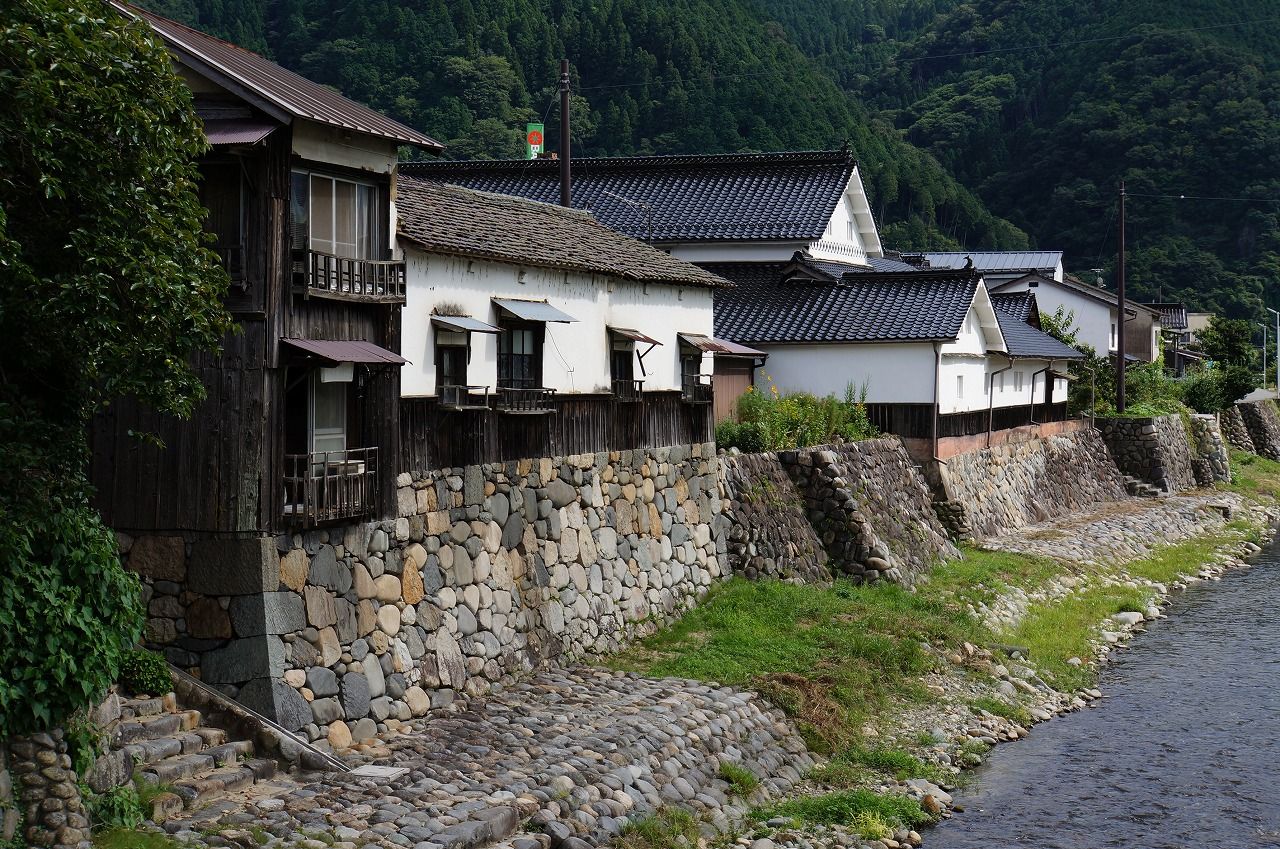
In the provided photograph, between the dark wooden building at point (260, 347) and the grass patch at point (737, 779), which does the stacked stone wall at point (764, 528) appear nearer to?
the grass patch at point (737, 779)

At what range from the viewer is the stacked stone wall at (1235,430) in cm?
6131

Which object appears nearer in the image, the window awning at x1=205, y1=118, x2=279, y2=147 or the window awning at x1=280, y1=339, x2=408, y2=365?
the window awning at x1=205, y1=118, x2=279, y2=147

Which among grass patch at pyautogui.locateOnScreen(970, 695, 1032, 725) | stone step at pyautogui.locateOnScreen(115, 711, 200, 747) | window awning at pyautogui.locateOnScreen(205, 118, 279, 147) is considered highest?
window awning at pyautogui.locateOnScreen(205, 118, 279, 147)

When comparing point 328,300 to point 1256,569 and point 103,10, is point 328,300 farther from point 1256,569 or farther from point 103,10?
point 1256,569

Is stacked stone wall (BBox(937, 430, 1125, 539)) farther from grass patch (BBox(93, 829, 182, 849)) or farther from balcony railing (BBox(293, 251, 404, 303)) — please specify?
grass patch (BBox(93, 829, 182, 849))

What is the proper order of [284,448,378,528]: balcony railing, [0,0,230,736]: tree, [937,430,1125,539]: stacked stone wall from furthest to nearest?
1. [937,430,1125,539]: stacked stone wall
2. [284,448,378,528]: balcony railing
3. [0,0,230,736]: tree

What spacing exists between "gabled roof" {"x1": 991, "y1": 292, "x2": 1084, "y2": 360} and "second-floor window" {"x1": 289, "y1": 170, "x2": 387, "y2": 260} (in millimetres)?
25258

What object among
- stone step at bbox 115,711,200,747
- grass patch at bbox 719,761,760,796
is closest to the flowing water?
grass patch at bbox 719,761,760,796

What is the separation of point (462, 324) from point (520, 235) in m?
3.10

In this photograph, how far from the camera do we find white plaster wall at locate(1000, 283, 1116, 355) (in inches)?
2211

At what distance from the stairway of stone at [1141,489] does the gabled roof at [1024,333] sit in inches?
220

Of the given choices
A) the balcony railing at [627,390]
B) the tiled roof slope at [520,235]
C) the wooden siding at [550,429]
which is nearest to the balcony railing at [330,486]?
the wooden siding at [550,429]

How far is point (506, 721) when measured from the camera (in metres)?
15.6

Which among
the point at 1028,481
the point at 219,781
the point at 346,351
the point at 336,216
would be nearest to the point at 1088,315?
the point at 1028,481
